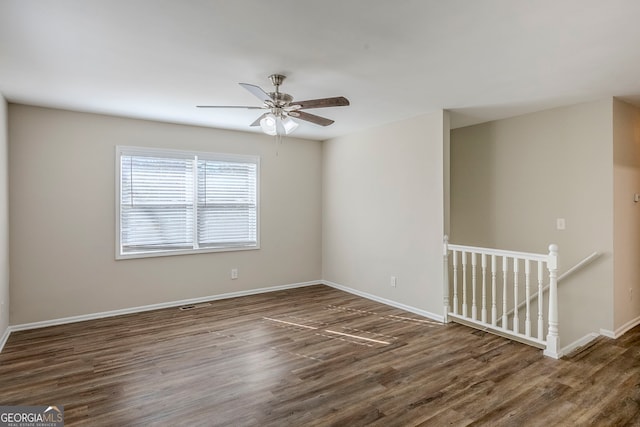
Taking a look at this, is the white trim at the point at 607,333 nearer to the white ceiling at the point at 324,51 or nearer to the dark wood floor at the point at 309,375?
the dark wood floor at the point at 309,375

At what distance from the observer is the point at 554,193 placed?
3.99m

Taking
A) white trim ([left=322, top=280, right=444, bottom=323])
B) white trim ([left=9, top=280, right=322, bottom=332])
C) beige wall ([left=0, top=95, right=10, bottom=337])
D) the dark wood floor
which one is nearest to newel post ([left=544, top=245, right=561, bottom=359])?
the dark wood floor

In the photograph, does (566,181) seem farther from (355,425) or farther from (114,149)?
(114,149)

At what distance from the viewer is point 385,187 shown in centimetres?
475

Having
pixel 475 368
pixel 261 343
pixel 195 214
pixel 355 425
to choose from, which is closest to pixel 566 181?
pixel 475 368

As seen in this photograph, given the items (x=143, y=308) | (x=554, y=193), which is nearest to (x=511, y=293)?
(x=554, y=193)

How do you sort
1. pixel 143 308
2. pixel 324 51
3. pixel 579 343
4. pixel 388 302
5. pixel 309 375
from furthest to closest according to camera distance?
pixel 388 302
pixel 143 308
pixel 579 343
pixel 309 375
pixel 324 51

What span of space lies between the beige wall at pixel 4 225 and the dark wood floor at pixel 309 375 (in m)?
0.31

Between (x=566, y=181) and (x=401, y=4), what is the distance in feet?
10.4

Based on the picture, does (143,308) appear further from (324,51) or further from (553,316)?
(553,316)

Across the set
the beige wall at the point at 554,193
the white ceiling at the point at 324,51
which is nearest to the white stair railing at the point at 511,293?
the beige wall at the point at 554,193

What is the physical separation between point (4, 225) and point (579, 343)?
588 cm

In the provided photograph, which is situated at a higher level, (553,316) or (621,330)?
(553,316)

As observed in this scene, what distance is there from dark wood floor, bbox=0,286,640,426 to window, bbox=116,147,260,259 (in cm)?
107
